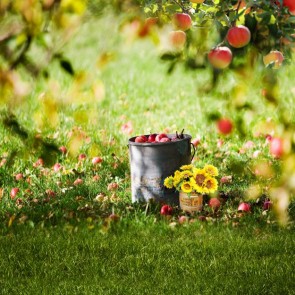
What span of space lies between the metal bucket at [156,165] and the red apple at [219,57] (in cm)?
201

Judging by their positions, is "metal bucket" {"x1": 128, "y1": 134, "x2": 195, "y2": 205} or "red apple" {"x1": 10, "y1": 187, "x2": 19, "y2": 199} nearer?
"metal bucket" {"x1": 128, "y1": 134, "x2": 195, "y2": 205}

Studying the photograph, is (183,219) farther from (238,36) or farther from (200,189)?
(238,36)

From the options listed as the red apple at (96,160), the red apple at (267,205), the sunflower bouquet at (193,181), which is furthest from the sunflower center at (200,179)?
the red apple at (96,160)

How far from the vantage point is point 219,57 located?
7.61 ft

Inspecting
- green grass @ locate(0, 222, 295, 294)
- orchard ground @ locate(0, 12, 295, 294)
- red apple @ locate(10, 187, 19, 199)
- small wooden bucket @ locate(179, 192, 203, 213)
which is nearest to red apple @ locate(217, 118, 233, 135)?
orchard ground @ locate(0, 12, 295, 294)

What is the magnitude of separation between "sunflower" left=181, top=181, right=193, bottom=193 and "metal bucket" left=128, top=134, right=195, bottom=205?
0.65ft

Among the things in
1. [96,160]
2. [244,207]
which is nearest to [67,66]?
[244,207]

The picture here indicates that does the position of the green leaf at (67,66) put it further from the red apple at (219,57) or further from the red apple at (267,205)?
the red apple at (267,205)

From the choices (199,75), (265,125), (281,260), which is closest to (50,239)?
(281,260)

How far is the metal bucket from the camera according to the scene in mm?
4488

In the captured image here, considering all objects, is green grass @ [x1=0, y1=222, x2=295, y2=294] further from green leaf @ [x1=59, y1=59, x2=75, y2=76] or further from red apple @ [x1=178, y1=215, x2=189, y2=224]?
green leaf @ [x1=59, y1=59, x2=75, y2=76]

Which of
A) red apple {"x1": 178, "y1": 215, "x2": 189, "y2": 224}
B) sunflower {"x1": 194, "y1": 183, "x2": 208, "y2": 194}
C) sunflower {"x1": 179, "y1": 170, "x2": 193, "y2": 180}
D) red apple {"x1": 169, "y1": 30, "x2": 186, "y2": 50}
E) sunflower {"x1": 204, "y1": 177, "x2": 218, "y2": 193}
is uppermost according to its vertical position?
red apple {"x1": 169, "y1": 30, "x2": 186, "y2": 50}

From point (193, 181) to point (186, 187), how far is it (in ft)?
0.20

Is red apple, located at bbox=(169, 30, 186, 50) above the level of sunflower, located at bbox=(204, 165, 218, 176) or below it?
above
